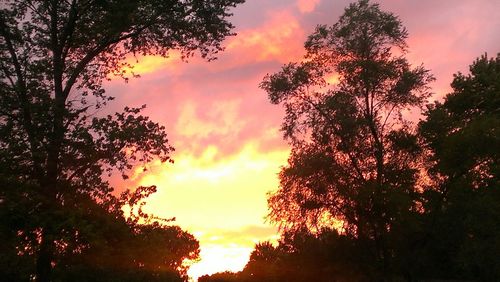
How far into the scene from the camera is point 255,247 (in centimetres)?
8156

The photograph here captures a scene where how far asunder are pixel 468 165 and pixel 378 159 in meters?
5.86

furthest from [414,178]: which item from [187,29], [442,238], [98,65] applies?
[98,65]

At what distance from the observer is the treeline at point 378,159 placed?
35.5m

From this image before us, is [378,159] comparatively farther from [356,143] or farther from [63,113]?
[63,113]

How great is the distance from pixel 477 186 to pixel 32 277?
30007 millimetres

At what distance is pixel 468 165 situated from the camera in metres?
34.6

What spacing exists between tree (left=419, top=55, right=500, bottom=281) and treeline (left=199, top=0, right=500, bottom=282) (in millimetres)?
92

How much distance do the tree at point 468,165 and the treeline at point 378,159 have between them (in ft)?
0.30

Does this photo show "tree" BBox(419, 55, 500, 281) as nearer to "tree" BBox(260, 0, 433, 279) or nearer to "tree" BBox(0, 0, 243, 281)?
"tree" BBox(260, 0, 433, 279)

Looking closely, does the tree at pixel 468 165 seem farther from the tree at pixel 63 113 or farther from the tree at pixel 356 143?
the tree at pixel 63 113

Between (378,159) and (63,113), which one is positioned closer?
(63,113)

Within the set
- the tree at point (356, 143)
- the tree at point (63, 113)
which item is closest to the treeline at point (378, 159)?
the tree at point (356, 143)

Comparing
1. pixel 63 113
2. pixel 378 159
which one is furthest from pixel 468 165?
pixel 63 113

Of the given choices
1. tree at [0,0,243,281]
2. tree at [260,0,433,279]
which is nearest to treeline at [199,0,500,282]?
tree at [260,0,433,279]
